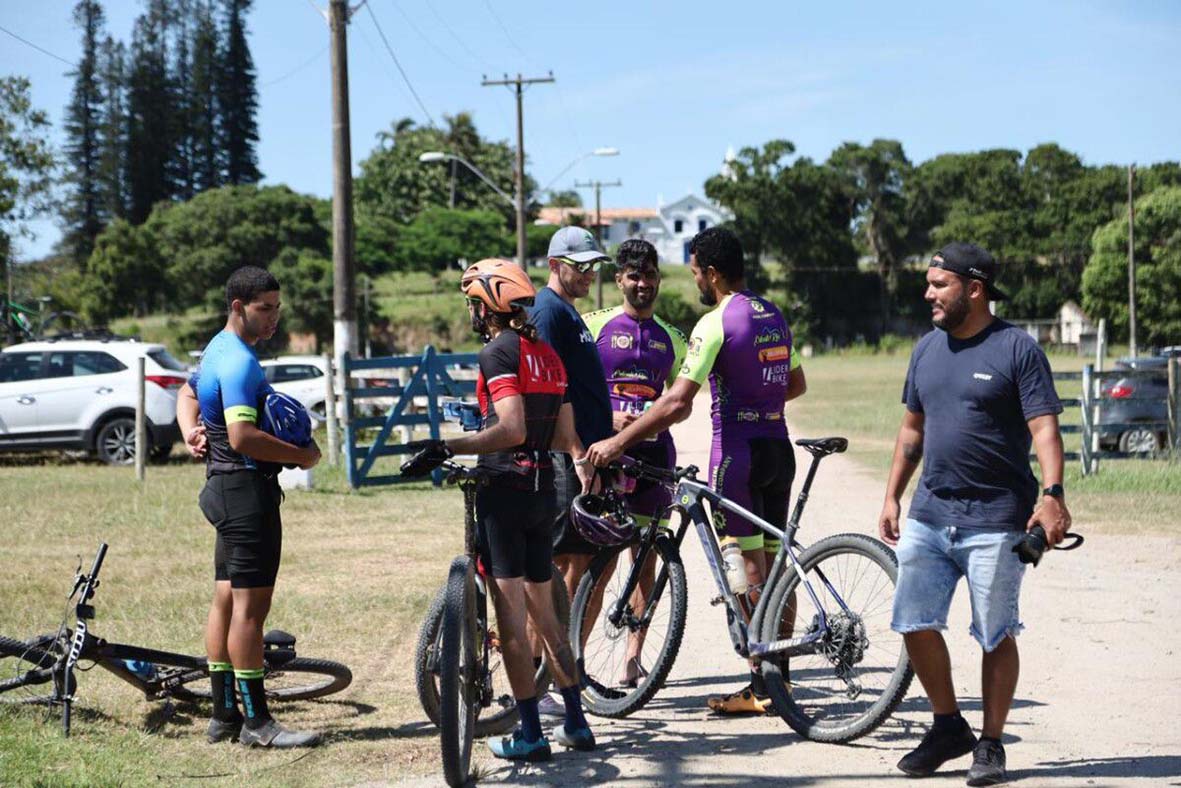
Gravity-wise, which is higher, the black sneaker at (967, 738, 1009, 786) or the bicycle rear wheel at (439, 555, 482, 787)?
the bicycle rear wheel at (439, 555, 482, 787)

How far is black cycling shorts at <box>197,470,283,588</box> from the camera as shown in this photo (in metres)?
5.87

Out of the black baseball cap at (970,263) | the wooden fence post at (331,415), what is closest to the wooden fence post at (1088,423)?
the wooden fence post at (331,415)

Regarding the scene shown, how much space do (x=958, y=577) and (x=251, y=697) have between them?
287cm

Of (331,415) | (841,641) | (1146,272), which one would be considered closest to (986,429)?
(841,641)

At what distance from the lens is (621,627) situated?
21.2 feet

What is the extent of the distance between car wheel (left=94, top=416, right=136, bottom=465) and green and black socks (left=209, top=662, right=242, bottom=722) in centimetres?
1447

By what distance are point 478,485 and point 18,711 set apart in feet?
8.29

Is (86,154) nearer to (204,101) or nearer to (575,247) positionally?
(204,101)

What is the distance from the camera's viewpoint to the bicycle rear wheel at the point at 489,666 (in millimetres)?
5609

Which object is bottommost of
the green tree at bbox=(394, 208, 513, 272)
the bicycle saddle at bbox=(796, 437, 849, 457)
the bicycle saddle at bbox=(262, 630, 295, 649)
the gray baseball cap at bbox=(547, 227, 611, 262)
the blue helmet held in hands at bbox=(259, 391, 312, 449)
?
the bicycle saddle at bbox=(262, 630, 295, 649)

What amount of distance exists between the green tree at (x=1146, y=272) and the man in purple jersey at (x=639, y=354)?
72613 millimetres

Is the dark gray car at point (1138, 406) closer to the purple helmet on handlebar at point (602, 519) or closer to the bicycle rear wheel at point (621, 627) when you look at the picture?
the bicycle rear wheel at point (621, 627)

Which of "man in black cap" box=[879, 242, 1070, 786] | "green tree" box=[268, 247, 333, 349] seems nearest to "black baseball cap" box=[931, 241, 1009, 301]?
"man in black cap" box=[879, 242, 1070, 786]

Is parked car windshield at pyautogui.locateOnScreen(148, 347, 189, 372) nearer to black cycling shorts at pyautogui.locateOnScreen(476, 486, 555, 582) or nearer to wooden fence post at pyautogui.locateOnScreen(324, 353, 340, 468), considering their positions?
wooden fence post at pyautogui.locateOnScreen(324, 353, 340, 468)
